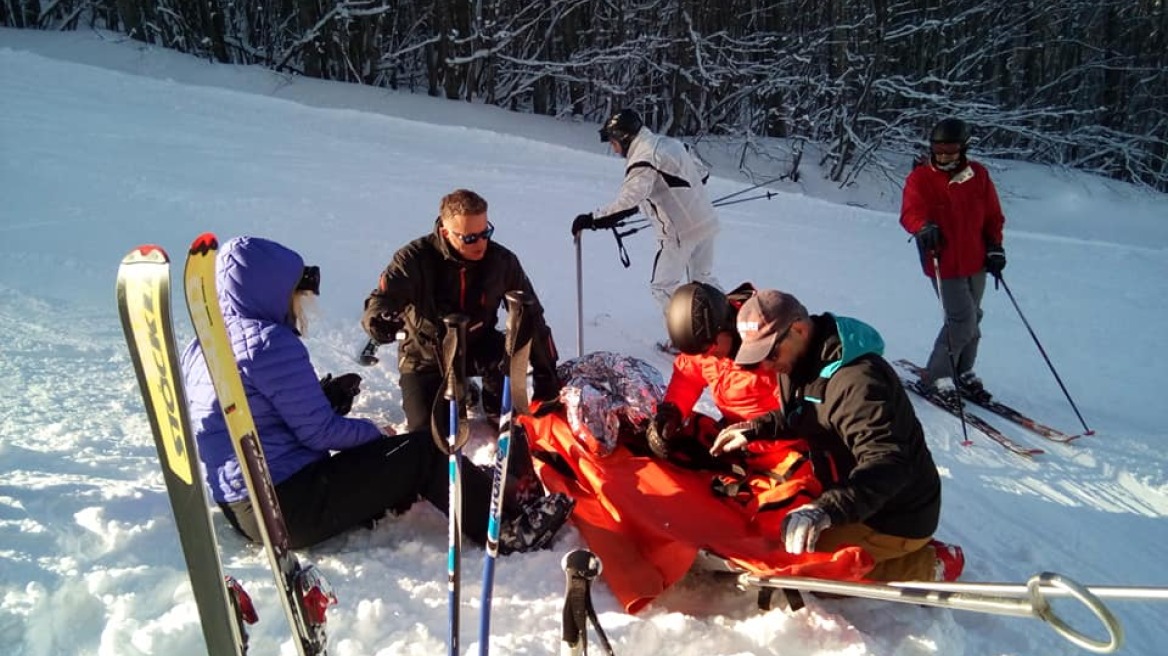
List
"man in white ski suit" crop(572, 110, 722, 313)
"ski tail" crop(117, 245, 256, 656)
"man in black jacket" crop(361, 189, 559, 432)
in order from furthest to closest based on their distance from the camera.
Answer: "man in white ski suit" crop(572, 110, 722, 313) → "man in black jacket" crop(361, 189, 559, 432) → "ski tail" crop(117, 245, 256, 656)

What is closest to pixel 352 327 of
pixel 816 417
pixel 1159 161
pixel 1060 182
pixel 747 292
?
pixel 747 292

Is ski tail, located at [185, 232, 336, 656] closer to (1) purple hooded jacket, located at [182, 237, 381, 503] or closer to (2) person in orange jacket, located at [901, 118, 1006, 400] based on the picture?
(1) purple hooded jacket, located at [182, 237, 381, 503]

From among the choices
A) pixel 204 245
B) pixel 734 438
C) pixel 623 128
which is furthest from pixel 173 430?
pixel 623 128

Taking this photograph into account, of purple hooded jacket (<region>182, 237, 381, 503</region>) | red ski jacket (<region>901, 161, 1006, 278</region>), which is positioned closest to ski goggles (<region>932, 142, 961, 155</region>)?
red ski jacket (<region>901, 161, 1006, 278</region>)

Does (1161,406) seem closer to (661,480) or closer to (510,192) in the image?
(661,480)

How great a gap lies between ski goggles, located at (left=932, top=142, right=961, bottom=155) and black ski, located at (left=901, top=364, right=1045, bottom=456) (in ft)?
5.14

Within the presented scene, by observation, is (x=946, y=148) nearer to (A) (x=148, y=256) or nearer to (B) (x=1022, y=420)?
(B) (x=1022, y=420)

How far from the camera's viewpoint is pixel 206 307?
6.27 feet

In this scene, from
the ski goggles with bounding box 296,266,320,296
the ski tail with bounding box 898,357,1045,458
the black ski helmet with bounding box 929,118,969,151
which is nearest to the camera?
the ski goggles with bounding box 296,266,320,296

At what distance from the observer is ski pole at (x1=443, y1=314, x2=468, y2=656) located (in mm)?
2127

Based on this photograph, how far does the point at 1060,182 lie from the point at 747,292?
54.9 ft

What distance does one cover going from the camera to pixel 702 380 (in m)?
3.30

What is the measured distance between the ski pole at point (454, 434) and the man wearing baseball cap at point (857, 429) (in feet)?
3.18

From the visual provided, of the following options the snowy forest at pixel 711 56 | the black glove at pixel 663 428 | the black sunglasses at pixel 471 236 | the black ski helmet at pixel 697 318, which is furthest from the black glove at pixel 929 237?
the snowy forest at pixel 711 56
